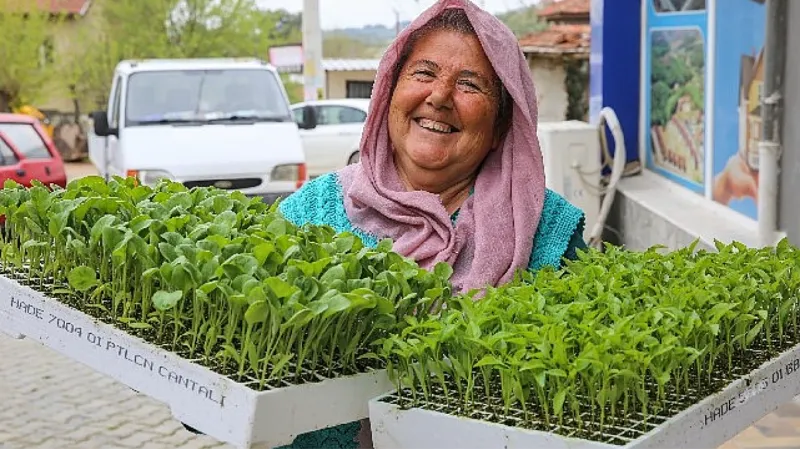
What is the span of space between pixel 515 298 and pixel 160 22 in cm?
3253

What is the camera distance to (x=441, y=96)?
2949 millimetres

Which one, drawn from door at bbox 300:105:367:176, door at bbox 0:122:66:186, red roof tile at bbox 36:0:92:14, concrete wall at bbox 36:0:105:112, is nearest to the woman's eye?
door at bbox 0:122:66:186

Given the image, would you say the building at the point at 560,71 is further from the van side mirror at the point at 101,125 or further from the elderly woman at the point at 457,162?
the elderly woman at the point at 457,162

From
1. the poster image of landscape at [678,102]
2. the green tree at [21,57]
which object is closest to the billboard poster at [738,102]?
the poster image of landscape at [678,102]

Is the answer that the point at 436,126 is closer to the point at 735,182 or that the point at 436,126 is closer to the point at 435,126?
the point at 435,126

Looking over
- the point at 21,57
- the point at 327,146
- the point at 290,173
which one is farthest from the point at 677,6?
the point at 21,57

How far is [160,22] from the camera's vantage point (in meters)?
33.5

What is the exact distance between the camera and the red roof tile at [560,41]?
11.9m

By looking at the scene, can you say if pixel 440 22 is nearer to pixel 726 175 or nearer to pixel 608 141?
pixel 726 175

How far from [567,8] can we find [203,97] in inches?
237

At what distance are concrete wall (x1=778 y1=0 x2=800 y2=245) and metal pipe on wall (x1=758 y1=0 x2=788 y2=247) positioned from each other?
32mm

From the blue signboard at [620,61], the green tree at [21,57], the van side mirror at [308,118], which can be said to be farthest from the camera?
the green tree at [21,57]

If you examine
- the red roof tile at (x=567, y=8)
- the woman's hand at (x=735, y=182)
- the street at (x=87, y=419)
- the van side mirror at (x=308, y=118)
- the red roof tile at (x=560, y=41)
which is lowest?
the street at (x=87, y=419)

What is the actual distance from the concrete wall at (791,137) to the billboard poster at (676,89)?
1929 millimetres
